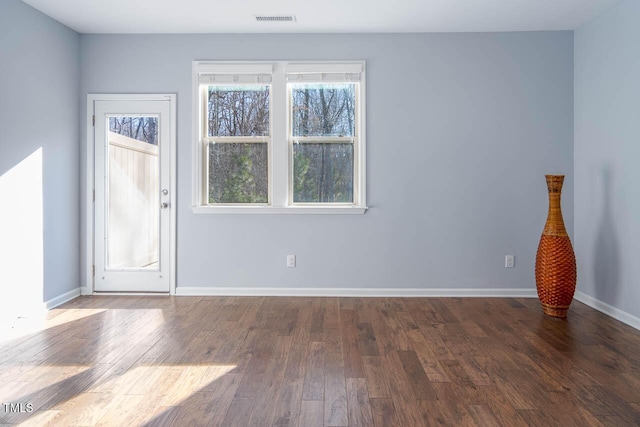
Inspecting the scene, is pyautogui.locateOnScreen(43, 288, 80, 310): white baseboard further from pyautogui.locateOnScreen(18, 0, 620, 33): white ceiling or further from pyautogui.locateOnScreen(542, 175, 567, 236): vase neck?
pyautogui.locateOnScreen(542, 175, 567, 236): vase neck

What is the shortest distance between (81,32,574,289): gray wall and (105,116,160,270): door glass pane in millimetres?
286

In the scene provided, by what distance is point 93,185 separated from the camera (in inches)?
181

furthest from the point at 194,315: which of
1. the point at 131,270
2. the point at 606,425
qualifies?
the point at 606,425

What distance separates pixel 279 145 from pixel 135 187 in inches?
58.5

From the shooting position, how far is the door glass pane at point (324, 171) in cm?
461

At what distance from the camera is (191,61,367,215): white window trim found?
14.9 ft

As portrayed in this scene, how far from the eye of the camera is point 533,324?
3.59m

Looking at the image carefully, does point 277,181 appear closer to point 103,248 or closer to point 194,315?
point 194,315

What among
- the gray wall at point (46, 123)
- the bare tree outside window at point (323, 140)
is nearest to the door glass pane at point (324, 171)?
the bare tree outside window at point (323, 140)

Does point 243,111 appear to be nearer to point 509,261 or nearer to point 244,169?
point 244,169

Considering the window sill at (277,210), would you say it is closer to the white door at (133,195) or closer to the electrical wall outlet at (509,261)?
the white door at (133,195)

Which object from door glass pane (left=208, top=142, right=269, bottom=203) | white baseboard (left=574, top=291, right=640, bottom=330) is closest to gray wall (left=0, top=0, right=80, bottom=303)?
door glass pane (left=208, top=142, right=269, bottom=203)

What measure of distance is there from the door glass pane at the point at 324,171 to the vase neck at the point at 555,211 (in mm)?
1773

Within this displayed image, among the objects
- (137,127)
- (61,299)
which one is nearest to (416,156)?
(137,127)
